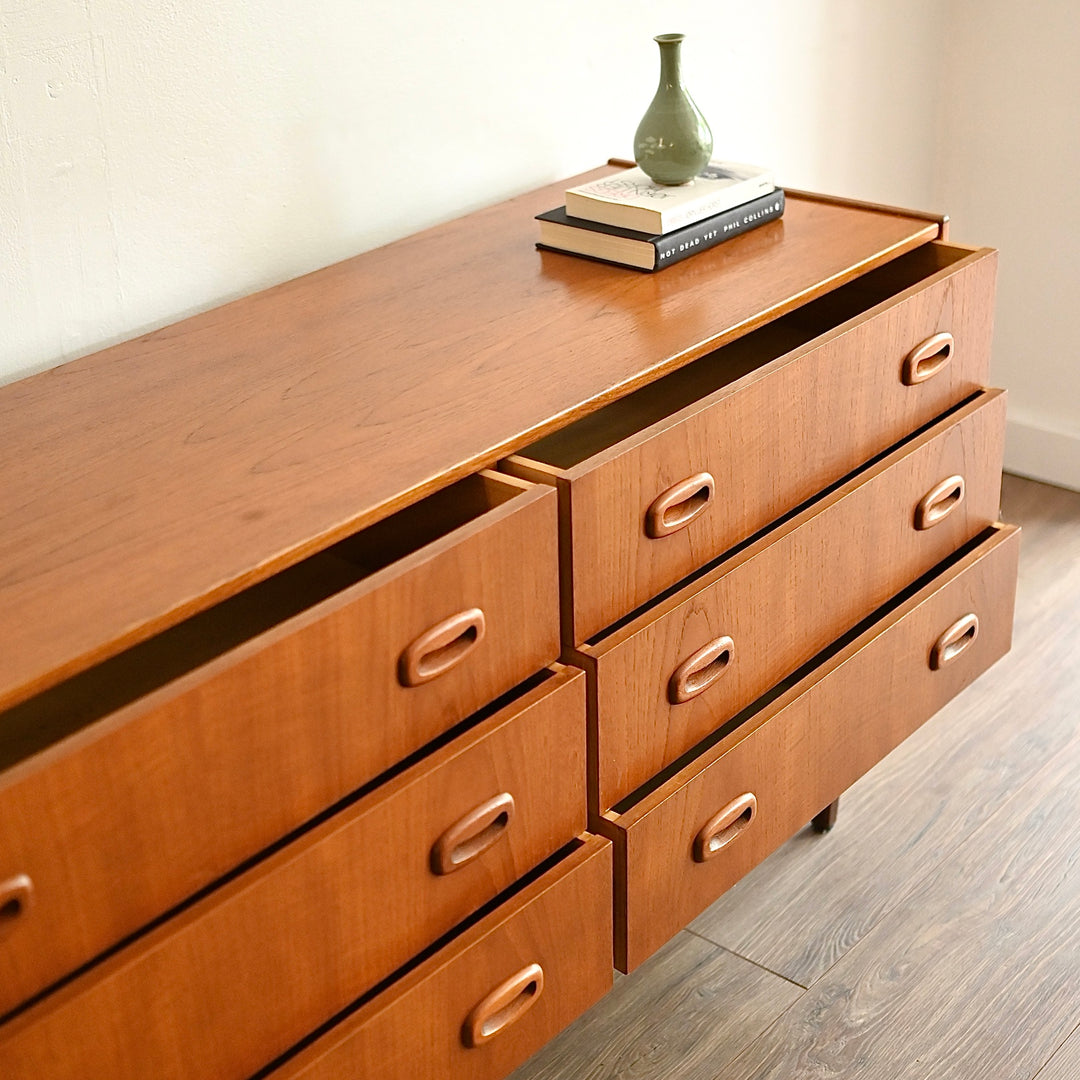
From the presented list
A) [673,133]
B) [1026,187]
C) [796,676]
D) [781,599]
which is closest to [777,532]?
[781,599]

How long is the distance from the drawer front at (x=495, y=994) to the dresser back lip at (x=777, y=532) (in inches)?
6.7

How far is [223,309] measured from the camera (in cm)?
135

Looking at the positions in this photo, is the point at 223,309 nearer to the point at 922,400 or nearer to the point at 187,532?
the point at 187,532

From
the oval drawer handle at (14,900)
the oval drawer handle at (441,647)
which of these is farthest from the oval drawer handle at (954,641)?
the oval drawer handle at (14,900)

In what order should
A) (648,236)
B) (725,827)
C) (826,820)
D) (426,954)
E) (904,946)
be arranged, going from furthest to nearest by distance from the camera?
(826,820), (904,946), (648,236), (725,827), (426,954)

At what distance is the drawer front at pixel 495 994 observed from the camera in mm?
978

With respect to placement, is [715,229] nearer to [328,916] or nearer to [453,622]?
[453,622]

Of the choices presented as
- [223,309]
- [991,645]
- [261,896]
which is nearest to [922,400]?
[991,645]

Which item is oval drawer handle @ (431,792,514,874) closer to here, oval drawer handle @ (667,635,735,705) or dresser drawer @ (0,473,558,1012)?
dresser drawer @ (0,473,558,1012)

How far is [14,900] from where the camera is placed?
0.76 metres

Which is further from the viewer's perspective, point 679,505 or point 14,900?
point 679,505

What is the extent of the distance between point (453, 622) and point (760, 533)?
46 centimetres

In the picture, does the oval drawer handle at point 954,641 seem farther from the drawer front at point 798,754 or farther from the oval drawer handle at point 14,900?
the oval drawer handle at point 14,900

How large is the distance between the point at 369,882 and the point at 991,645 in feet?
3.00
